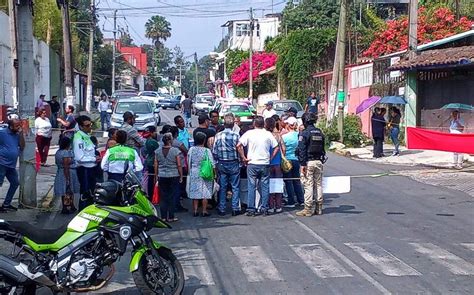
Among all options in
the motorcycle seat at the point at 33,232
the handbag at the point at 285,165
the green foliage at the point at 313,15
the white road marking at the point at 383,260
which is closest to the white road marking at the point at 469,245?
the white road marking at the point at 383,260

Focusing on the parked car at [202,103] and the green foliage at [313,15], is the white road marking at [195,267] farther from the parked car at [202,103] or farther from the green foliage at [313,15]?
the green foliage at [313,15]

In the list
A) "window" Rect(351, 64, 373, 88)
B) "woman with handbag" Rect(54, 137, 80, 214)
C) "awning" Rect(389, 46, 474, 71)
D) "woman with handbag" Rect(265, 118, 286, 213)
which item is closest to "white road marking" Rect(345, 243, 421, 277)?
"woman with handbag" Rect(265, 118, 286, 213)

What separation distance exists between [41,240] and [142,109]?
987 inches

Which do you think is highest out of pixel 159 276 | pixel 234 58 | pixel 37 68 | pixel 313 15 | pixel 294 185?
pixel 313 15

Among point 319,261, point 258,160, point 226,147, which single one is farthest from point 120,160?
point 319,261

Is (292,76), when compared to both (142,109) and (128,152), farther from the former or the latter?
(128,152)

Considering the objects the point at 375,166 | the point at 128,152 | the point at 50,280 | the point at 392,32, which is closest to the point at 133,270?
the point at 50,280

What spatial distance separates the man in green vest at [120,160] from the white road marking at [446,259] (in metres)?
4.55

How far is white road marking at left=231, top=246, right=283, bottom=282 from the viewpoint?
29.1ft

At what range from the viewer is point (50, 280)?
24.3 ft

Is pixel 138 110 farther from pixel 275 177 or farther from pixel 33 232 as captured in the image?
pixel 33 232

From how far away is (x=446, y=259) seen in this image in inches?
388

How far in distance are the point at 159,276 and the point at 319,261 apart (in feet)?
8.71

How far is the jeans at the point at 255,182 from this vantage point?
1361 centimetres
